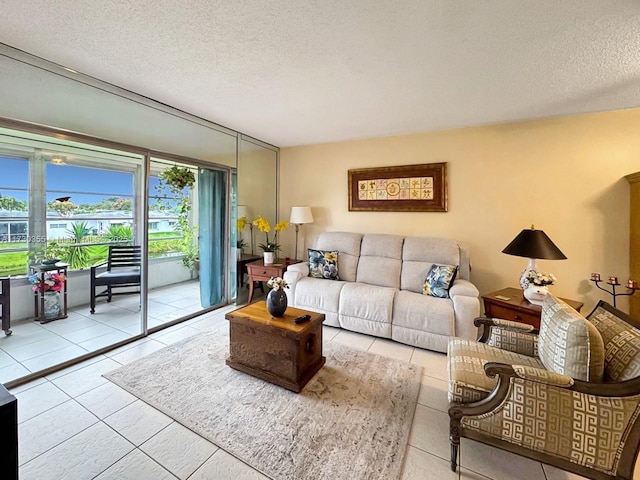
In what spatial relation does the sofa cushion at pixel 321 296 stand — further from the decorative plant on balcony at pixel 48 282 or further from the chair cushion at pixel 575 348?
the decorative plant on balcony at pixel 48 282

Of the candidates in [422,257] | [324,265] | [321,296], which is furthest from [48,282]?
A: [422,257]

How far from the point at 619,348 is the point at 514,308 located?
1178 millimetres

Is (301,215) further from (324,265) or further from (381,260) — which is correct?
(381,260)

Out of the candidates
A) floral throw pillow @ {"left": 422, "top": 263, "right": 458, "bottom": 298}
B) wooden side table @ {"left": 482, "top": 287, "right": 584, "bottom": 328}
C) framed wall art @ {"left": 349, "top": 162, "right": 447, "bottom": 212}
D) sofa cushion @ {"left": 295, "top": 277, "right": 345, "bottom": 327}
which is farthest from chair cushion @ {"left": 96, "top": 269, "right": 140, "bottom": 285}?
wooden side table @ {"left": 482, "top": 287, "right": 584, "bottom": 328}

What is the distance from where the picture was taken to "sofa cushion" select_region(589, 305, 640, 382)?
1.28m

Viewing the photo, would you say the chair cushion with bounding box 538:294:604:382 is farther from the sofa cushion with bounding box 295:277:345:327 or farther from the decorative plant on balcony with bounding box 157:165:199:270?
the decorative plant on balcony with bounding box 157:165:199:270

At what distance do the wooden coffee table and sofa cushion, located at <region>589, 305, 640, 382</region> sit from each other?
1763 mm

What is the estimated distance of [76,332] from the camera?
294 cm

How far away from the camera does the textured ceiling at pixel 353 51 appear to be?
1.56 m

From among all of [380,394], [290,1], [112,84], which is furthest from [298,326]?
[112,84]

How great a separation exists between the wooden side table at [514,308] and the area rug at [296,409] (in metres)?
0.99

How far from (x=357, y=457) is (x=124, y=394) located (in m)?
1.75

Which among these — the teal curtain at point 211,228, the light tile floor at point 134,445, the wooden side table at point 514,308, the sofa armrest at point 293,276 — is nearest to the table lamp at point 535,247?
the wooden side table at point 514,308

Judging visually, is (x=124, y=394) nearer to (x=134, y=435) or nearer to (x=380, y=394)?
(x=134, y=435)
